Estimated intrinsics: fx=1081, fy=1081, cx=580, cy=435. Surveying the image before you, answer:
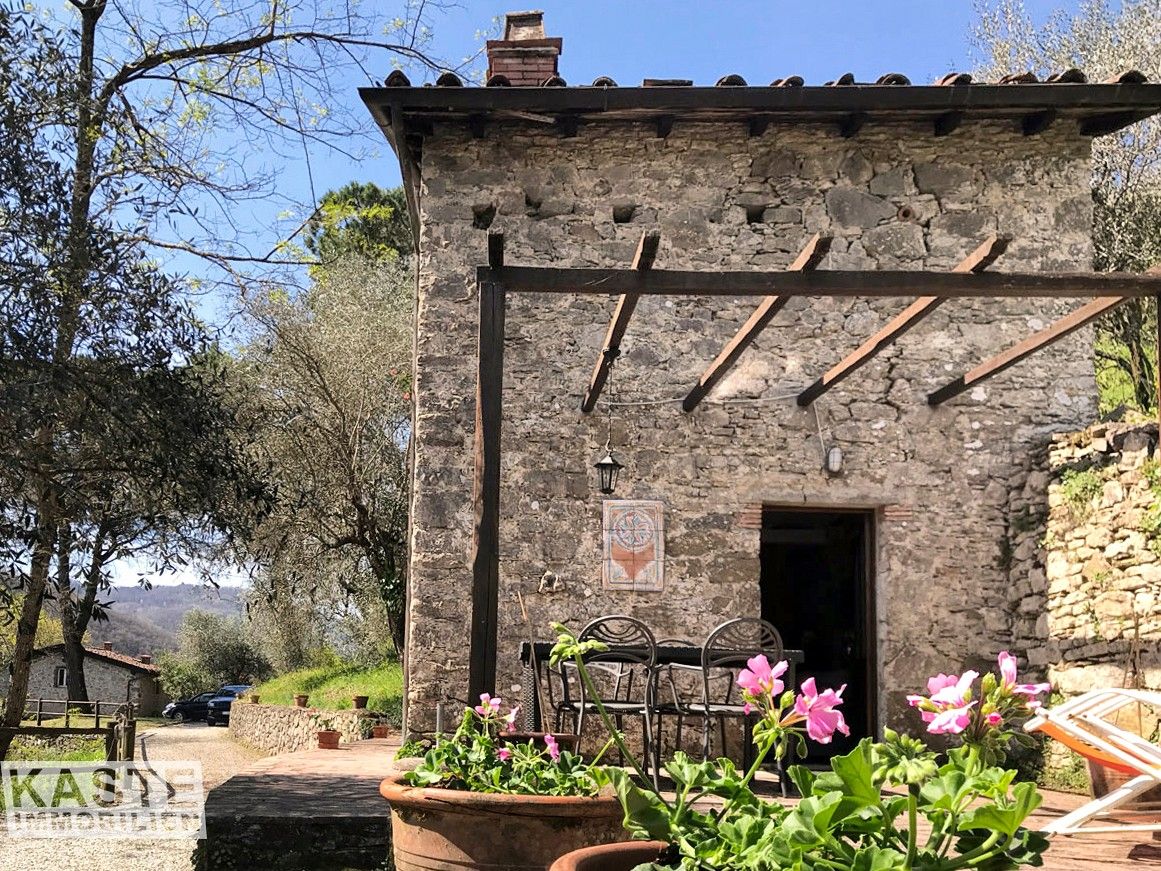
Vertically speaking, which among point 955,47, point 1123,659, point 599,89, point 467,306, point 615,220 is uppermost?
point 955,47

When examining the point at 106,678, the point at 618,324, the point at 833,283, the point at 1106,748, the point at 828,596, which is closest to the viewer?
the point at 1106,748

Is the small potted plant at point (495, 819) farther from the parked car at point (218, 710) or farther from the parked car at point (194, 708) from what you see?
the parked car at point (194, 708)

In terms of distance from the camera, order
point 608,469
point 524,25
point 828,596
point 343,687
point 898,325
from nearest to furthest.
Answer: point 898,325, point 608,469, point 524,25, point 828,596, point 343,687

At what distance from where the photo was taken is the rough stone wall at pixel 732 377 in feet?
23.6

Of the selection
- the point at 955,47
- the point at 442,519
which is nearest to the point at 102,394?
the point at 442,519

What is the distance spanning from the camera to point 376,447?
50.4 ft

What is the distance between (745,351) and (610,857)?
20.3ft

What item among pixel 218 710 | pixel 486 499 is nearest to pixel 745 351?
pixel 486 499

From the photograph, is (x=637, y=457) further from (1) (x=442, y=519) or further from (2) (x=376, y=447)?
(2) (x=376, y=447)

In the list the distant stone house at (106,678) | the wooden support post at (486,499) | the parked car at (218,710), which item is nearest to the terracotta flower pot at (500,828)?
the wooden support post at (486,499)

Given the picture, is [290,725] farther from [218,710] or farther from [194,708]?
[194,708]

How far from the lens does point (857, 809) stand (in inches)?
50.9

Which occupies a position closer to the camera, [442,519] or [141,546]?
[141,546]

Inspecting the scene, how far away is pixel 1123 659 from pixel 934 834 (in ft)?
18.5
